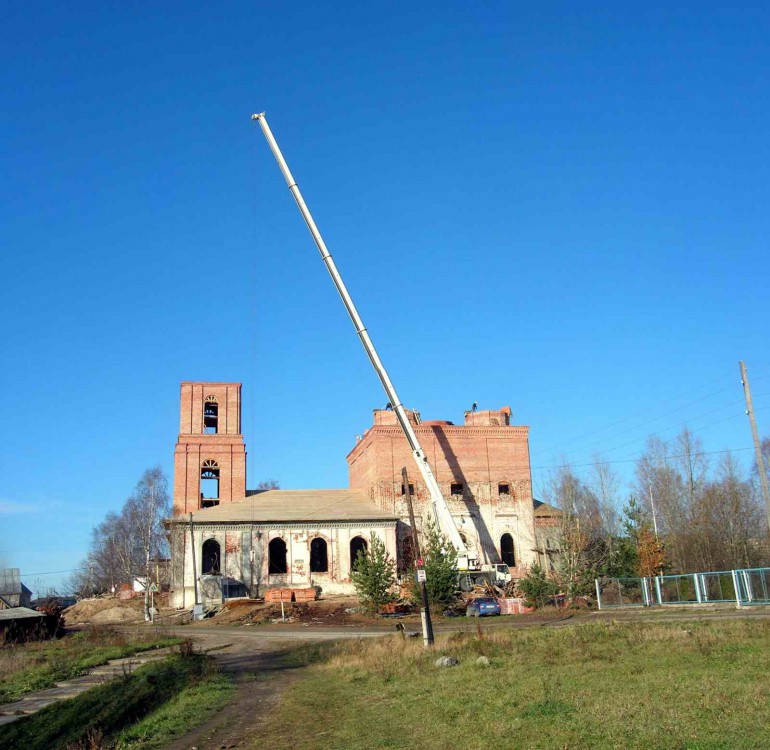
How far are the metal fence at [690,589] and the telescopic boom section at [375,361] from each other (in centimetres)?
1021

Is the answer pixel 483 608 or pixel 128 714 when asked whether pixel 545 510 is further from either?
pixel 128 714

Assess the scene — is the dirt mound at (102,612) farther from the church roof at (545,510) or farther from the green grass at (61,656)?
the church roof at (545,510)

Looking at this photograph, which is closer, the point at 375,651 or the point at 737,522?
the point at 375,651

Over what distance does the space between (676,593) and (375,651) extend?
17.6 m

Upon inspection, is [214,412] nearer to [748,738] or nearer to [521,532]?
[521,532]

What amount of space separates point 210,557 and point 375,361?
51.0ft

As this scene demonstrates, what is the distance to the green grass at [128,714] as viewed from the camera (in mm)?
12680

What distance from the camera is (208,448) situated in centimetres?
5334

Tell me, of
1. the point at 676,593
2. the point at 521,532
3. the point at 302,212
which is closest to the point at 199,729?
the point at 676,593

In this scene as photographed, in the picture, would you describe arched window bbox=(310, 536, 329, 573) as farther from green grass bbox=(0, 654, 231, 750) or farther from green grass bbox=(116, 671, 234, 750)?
green grass bbox=(116, 671, 234, 750)

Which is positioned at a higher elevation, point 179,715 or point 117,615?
point 117,615

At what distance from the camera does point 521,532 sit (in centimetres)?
5175

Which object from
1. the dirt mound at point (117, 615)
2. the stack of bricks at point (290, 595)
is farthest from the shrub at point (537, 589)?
the dirt mound at point (117, 615)

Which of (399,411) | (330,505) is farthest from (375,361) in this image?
(330,505)
